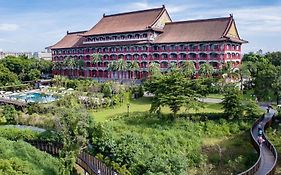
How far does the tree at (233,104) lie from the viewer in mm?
30641

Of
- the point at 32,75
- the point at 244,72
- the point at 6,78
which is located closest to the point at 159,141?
the point at 244,72

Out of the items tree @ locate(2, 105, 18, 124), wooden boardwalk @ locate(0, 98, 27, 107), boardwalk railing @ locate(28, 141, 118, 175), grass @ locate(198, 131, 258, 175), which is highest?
wooden boardwalk @ locate(0, 98, 27, 107)

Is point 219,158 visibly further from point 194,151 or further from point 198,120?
point 198,120

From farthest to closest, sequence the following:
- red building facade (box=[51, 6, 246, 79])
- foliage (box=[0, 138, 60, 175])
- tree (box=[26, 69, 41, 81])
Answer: tree (box=[26, 69, 41, 81]) → red building facade (box=[51, 6, 246, 79]) → foliage (box=[0, 138, 60, 175])

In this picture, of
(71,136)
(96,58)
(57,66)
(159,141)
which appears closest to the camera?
(71,136)

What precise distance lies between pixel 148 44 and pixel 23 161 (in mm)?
38029

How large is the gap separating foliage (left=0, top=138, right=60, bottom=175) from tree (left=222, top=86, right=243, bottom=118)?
16.3 metres

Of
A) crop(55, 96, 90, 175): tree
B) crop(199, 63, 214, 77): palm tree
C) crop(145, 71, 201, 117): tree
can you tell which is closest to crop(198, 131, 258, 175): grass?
crop(145, 71, 201, 117): tree

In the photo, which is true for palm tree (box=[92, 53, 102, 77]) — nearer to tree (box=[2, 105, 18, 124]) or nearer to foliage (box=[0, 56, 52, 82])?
foliage (box=[0, 56, 52, 82])

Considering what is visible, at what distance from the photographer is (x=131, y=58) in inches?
2318

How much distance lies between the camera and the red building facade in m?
50.9

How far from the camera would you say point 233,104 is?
3066cm

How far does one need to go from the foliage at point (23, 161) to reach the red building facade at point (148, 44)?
111 ft

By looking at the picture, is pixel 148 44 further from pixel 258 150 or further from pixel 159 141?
pixel 258 150
